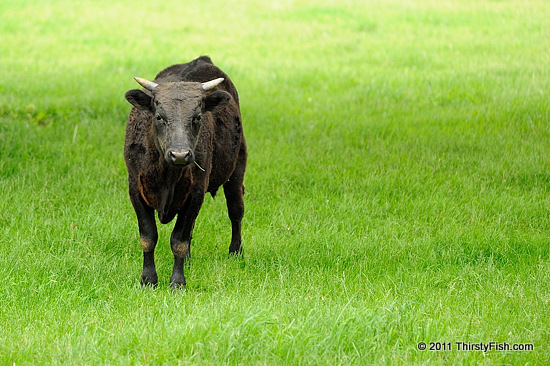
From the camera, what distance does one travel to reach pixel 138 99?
5809 millimetres

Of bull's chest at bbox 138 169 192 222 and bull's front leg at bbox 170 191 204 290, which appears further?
bull's front leg at bbox 170 191 204 290

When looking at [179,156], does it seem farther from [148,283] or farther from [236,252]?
[236,252]

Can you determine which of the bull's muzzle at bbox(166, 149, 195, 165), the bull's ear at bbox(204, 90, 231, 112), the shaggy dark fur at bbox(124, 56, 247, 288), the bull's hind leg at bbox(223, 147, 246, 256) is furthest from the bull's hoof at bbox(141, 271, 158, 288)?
the bull's ear at bbox(204, 90, 231, 112)

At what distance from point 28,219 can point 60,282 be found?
62.4 inches

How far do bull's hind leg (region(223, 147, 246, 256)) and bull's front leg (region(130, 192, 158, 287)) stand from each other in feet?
3.59

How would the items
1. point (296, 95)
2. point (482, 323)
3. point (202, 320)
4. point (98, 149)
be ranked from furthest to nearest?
point (296, 95) < point (98, 149) < point (482, 323) < point (202, 320)

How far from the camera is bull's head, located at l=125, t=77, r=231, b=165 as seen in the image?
530 cm

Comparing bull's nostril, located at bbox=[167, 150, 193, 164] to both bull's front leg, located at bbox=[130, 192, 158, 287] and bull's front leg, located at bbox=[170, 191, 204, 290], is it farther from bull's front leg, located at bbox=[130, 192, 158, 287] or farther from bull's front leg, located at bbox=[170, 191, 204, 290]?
bull's front leg, located at bbox=[130, 192, 158, 287]

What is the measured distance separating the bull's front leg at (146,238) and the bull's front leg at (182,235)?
0.57ft

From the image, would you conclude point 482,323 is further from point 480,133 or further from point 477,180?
point 480,133

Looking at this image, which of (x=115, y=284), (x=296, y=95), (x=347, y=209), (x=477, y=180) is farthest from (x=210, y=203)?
(x=296, y=95)

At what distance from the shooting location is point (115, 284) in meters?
5.96

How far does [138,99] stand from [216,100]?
0.64m

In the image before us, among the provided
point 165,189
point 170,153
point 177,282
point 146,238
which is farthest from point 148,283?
point 170,153
